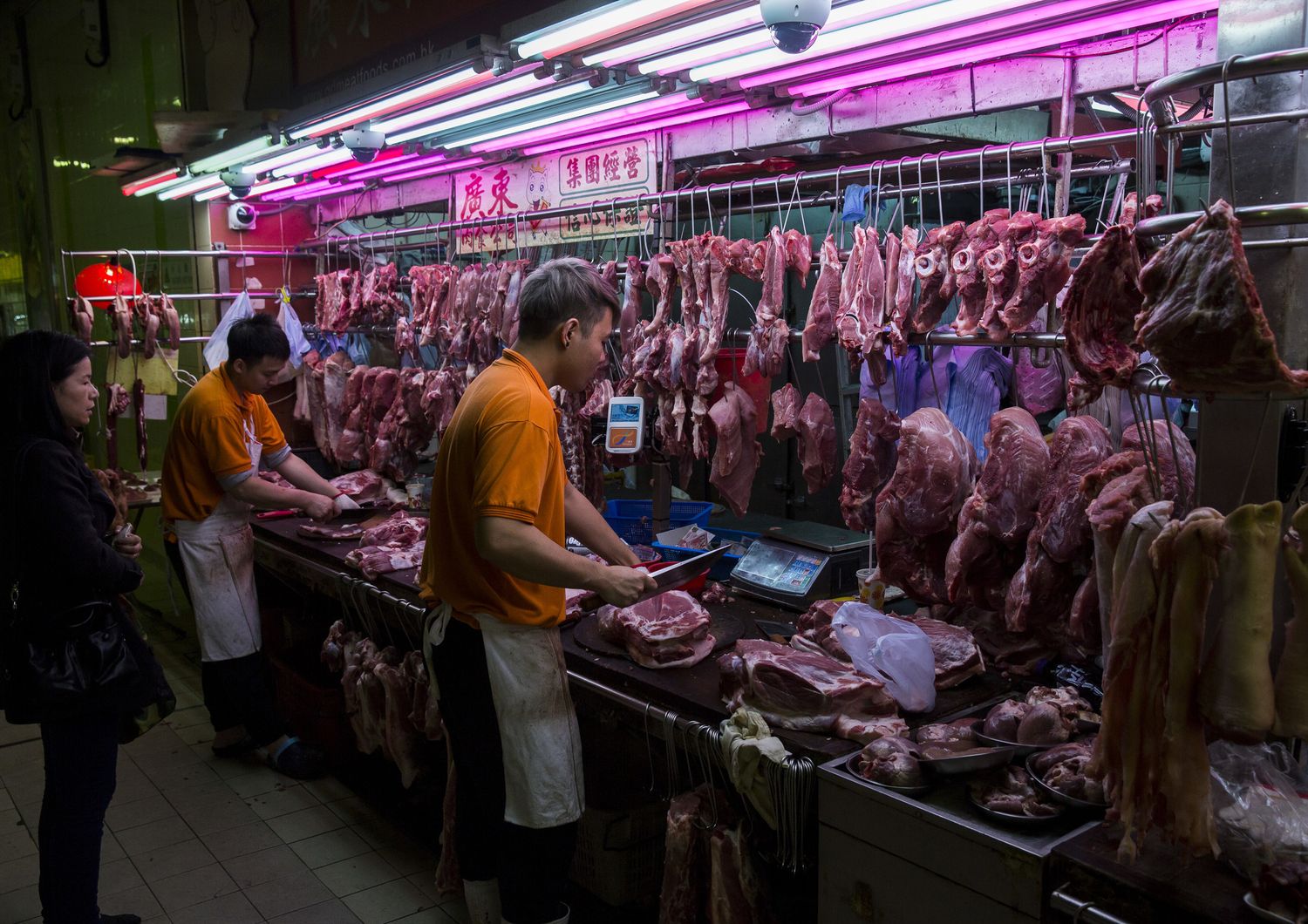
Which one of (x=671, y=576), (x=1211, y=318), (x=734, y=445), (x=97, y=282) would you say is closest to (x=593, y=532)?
(x=671, y=576)

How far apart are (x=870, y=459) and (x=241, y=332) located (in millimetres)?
3148

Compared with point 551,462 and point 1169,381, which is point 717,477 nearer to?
point 551,462

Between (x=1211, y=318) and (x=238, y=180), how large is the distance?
5.85m

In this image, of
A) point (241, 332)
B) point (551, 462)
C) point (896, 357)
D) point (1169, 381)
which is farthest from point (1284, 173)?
point (241, 332)

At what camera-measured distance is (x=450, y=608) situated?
3.08m

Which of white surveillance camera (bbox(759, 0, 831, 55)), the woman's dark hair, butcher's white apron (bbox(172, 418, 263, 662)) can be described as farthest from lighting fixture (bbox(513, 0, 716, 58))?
butcher's white apron (bbox(172, 418, 263, 662))

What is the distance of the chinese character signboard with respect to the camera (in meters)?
4.80

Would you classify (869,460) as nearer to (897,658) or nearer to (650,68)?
(897,658)

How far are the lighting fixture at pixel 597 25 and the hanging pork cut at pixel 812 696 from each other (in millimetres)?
1887

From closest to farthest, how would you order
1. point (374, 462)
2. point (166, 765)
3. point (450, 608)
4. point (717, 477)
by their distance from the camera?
1. point (450, 608)
2. point (717, 477)
3. point (166, 765)
4. point (374, 462)

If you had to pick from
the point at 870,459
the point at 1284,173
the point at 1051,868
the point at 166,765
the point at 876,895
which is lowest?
the point at 166,765

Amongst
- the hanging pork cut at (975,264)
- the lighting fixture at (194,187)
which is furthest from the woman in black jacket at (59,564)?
the lighting fixture at (194,187)

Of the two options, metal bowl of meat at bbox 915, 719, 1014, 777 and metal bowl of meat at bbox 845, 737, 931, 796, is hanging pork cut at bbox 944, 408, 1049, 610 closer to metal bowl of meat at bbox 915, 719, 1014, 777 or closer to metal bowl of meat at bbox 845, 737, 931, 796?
metal bowl of meat at bbox 915, 719, 1014, 777

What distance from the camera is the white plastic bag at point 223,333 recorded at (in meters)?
6.35
